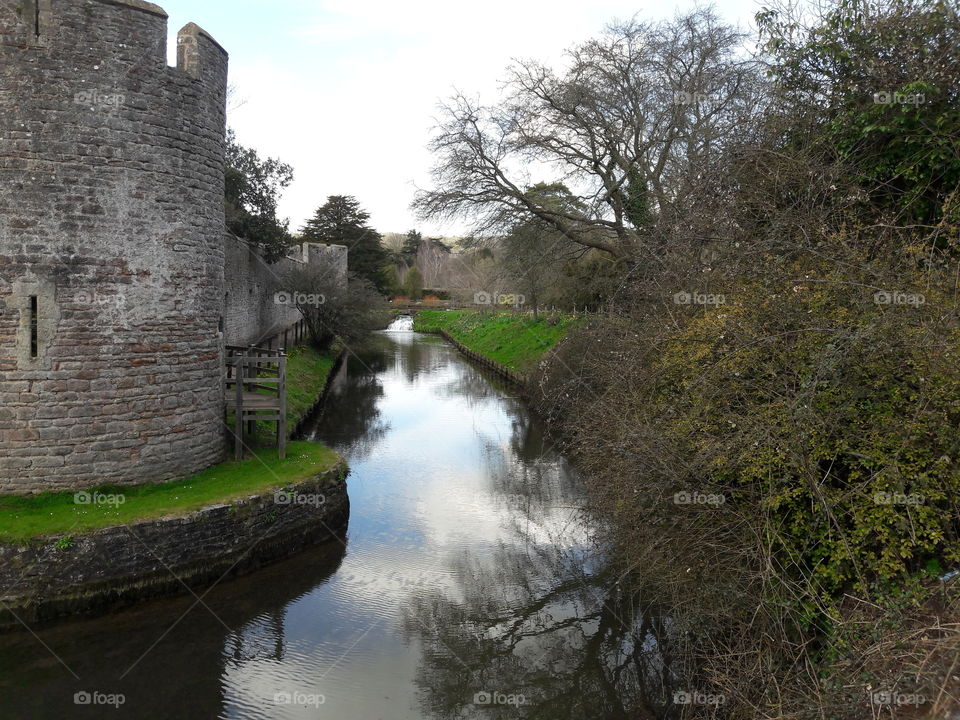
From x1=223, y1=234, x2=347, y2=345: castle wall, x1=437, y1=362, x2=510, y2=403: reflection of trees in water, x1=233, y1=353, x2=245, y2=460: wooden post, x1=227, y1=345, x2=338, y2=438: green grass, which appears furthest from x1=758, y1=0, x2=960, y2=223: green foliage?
x1=437, y1=362, x2=510, y2=403: reflection of trees in water

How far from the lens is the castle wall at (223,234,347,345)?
17.6m

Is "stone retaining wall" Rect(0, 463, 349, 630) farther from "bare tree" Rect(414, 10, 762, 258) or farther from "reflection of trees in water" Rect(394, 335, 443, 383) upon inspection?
"reflection of trees in water" Rect(394, 335, 443, 383)

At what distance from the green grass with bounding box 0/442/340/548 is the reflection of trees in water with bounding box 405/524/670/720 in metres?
2.62

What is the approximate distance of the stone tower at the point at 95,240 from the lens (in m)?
7.72

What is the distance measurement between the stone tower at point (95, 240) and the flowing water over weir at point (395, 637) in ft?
7.04

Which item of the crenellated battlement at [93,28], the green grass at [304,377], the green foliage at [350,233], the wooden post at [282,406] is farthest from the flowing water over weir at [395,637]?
the green foliage at [350,233]

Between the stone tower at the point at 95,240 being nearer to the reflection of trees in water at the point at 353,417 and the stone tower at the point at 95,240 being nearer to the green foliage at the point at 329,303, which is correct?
the reflection of trees in water at the point at 353,417

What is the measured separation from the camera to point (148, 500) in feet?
26.8

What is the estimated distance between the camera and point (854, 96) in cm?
832

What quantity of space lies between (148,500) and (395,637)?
3.34 m

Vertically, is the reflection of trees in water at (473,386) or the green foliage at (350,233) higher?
the green foliage at (350,233)

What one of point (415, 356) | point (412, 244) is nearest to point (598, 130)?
point (415, 356)

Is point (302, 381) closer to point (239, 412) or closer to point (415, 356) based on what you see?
point (239, 412)

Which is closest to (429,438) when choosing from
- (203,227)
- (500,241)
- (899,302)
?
(500,241)
